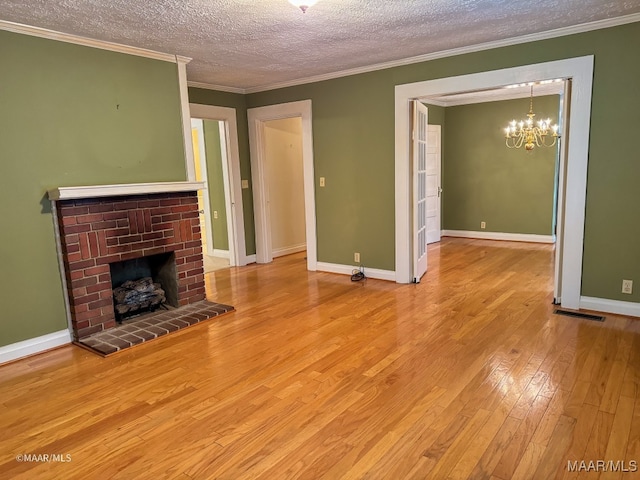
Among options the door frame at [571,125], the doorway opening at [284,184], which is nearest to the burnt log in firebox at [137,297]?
the doorway opening at [284,184]

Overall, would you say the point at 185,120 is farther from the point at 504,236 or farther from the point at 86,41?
the point at 504,236

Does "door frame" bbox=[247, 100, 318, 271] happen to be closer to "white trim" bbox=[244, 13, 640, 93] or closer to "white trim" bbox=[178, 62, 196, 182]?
"white trim" bbox=[244, 13, 640, 93]

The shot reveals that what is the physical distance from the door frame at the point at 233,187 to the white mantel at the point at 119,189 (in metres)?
1.76

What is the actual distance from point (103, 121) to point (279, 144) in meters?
3.27

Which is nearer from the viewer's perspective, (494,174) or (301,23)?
(301,23)

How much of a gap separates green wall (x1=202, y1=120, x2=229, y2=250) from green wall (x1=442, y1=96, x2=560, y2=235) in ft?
13.2

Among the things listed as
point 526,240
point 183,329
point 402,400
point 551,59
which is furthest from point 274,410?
point 526,240

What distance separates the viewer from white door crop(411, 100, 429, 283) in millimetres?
4602

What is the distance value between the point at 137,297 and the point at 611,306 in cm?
415

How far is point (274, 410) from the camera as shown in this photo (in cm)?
238

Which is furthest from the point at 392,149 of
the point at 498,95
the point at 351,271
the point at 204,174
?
the point at 498,95

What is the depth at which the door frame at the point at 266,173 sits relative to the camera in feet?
17.4

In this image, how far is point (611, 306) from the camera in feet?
12.0

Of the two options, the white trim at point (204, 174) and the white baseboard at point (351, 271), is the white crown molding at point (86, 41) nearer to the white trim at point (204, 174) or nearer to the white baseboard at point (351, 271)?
the white trim at point (204, 174)
